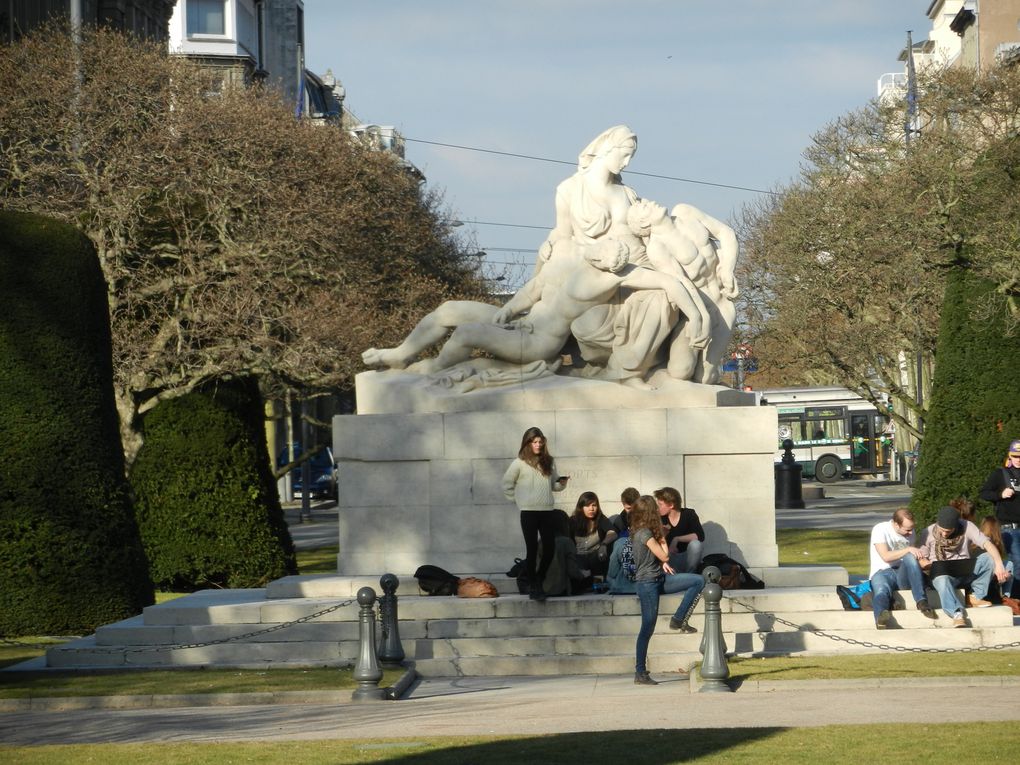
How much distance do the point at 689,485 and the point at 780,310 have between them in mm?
25435

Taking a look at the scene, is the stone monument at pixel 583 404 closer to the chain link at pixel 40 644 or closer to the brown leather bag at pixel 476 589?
the brown leather bag at pixel 476 589

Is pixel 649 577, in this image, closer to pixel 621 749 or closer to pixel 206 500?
pixel 621 749

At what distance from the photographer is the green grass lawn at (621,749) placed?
37.0ft

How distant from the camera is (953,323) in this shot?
28625 millimetres

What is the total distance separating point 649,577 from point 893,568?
3.49 m

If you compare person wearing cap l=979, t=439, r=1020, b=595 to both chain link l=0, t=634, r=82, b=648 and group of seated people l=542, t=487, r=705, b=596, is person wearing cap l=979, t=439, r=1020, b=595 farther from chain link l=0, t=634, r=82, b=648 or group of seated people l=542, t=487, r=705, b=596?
chain link l=0, t=634, r=82, b=648

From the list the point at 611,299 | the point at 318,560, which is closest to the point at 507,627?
the point at 611,299

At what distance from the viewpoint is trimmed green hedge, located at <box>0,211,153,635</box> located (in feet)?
67.8

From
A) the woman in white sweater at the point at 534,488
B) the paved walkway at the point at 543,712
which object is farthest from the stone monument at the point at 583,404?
the paved walkway at the point at 543,712

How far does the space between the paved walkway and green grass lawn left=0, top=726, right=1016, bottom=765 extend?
1.33ft

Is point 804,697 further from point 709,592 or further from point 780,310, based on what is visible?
point 780,310

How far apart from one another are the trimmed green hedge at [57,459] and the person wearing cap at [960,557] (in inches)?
357

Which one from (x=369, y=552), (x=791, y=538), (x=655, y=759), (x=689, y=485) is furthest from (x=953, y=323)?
(x=655, y=759)

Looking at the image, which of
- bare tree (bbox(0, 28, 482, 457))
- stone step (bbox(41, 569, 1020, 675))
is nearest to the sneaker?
stone step (bbox(41, 569, 1020, 675))
